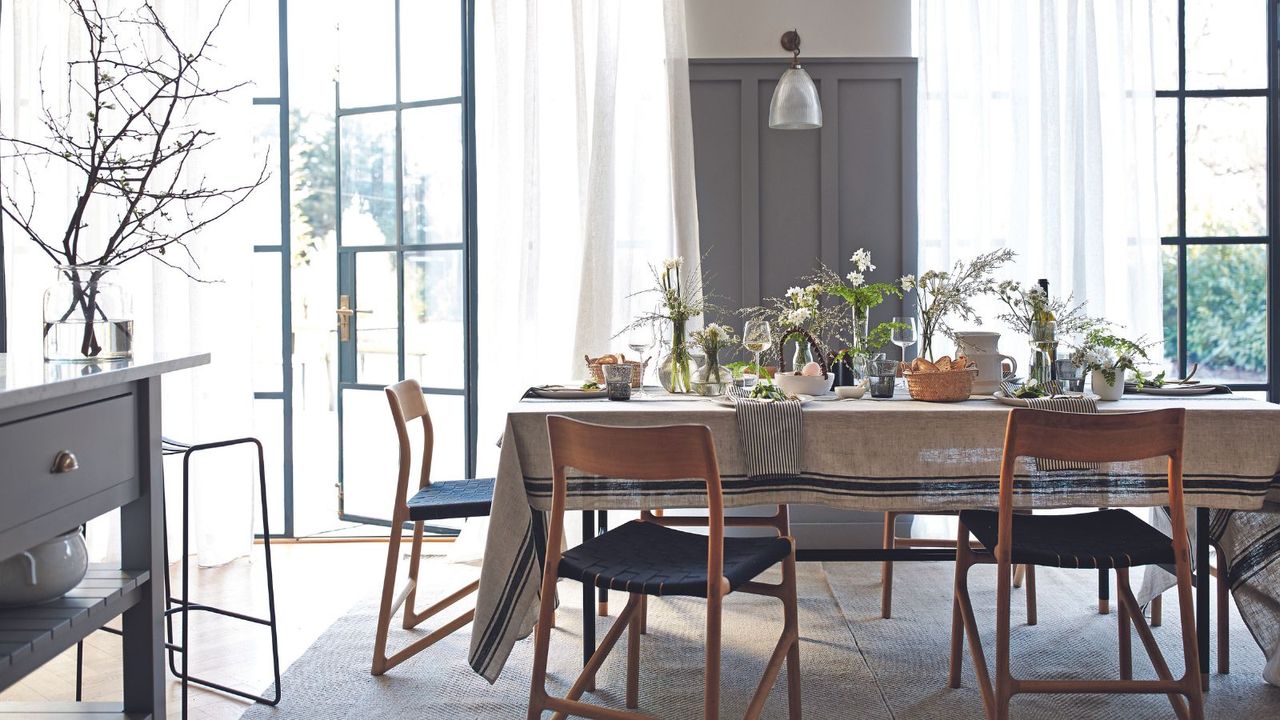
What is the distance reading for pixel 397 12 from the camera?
14.9 feet

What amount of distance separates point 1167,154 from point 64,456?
A: 447 centimetres

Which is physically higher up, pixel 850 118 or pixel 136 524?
pixel 850 118

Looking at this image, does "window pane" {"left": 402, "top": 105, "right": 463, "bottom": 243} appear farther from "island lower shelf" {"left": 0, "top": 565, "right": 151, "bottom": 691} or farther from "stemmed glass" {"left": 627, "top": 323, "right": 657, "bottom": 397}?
"island lower shelf" {"left": 0, "top": 565, "right": 151, "bottom": 691}

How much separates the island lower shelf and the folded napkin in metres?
1.42

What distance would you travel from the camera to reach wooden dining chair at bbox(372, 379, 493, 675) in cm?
292

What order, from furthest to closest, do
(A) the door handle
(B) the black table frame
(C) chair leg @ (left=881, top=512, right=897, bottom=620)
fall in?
(A) the door handle, (C) chair leg @ (left=881, top=512, right=897, bottom=620), (B) the black table frame

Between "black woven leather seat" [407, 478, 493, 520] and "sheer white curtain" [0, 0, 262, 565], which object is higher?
"sheer white curtain" [0, 0, 262, 565]

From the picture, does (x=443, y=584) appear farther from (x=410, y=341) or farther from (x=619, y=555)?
(x=619, y=555)

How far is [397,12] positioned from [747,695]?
3.34m

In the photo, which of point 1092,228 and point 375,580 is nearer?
point 375,580

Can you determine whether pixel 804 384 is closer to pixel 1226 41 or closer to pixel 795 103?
pixel 795 103

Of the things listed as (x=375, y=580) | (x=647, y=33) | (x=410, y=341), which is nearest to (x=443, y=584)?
(x=375, y=580)

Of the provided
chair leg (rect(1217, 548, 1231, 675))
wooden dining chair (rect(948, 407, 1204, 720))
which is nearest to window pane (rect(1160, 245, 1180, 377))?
chair leg (rect(1217, 548, 1231, 675))

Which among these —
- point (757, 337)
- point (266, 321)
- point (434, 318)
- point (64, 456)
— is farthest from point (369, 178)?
point (266, 321)
